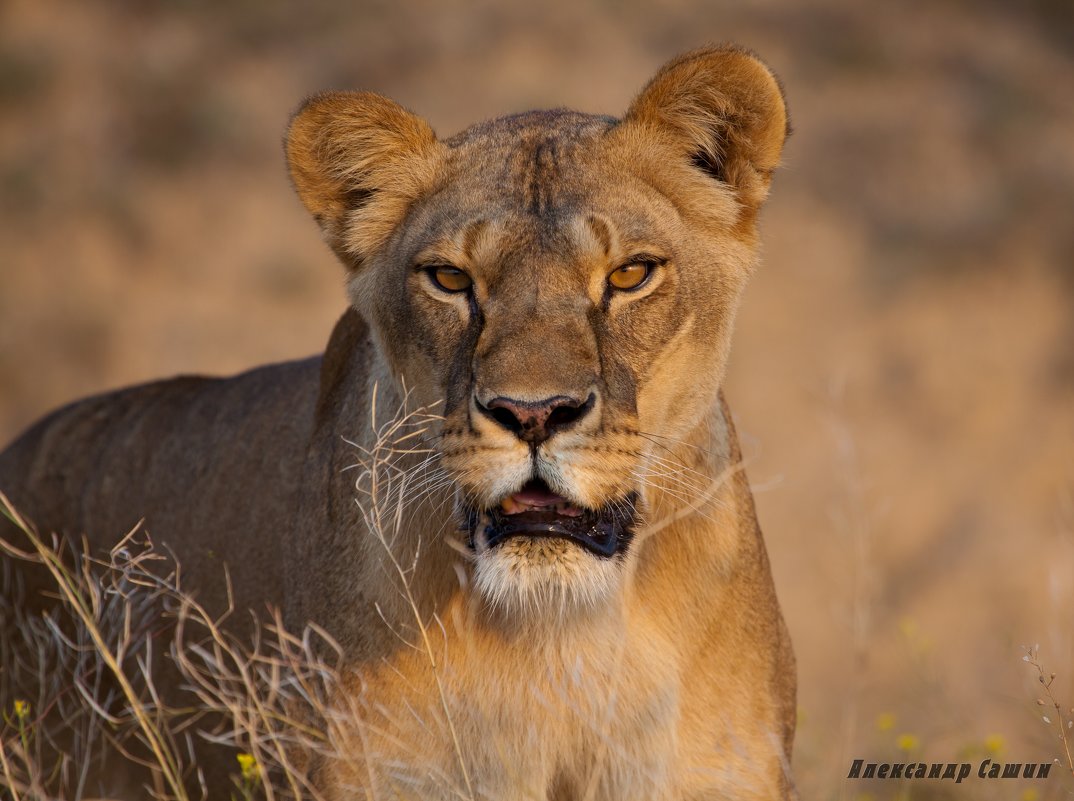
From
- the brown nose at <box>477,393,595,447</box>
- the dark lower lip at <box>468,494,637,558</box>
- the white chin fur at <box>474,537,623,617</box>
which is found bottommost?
the white chin fur at <box>474,537,623,617</box>

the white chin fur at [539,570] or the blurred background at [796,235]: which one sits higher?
the white chin fur at [539,570]

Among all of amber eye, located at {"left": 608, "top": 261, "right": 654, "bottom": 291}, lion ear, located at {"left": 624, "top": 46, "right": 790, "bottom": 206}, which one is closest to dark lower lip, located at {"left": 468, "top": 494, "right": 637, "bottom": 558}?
amber eye, located at {"left": 608, "top": 261, "right": 654, "bottom": 291}

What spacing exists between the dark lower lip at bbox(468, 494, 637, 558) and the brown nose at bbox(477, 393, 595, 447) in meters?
0.21

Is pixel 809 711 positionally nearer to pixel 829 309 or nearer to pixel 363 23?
pixel 829 309

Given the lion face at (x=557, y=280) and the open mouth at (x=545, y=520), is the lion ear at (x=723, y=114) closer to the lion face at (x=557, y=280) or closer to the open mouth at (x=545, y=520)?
the lion face at (x=557, y=280)

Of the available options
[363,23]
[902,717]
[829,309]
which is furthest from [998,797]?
[363,23]

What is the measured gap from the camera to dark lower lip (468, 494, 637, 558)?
10.8 ft

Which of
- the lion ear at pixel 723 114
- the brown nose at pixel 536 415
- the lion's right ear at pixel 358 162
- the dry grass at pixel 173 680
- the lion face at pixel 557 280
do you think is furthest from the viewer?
the lion's right ear at pixel 358 162

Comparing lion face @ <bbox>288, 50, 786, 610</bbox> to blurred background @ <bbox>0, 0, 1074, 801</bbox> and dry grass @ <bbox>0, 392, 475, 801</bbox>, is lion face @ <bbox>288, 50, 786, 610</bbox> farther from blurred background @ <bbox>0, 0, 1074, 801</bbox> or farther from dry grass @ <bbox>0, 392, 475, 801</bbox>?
blurred background @ <bbox>0, 0, 1074, 801</bbox>

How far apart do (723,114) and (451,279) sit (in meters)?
0.81

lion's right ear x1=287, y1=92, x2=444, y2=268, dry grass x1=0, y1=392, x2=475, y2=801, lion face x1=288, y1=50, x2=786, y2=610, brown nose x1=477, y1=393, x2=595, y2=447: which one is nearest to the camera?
brown nose x1=477, y1=393, x2=595, y2=447

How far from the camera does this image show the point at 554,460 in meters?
3.18

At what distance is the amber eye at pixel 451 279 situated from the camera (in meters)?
3.63

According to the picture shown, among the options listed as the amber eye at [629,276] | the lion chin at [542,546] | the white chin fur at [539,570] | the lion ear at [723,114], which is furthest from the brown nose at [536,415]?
the lion ear at [723,114]
